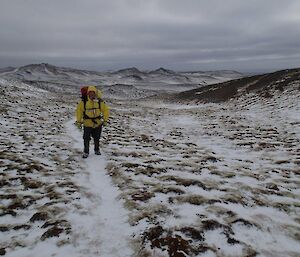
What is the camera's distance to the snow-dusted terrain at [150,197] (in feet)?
22.2

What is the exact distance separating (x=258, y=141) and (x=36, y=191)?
11917 mm

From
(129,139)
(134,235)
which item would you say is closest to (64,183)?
(134,235)

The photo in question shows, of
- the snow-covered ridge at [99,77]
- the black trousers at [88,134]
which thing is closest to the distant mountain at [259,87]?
the black trousers at [88,134]

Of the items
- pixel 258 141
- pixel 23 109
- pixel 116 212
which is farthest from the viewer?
pixel 23 109

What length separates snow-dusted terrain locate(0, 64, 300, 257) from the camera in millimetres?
6754

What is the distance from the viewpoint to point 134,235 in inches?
278

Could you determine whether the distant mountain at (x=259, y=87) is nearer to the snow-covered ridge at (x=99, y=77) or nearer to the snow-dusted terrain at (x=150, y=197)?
the snow-dusted terrain at (x=150, y=197)

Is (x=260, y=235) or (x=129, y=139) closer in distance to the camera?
(x=260, y=235)

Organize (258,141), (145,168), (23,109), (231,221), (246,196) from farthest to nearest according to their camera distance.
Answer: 1. (23,109)
2. (258,141)
3. (145,168)
4. (246,196)
5. (231,221)

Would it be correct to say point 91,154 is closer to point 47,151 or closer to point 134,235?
point 47,151

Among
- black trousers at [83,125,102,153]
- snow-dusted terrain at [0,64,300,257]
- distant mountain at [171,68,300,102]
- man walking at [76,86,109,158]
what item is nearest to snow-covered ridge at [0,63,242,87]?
distant mountain at [171,68,300,102]

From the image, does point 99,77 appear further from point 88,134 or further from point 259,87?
point 88,134

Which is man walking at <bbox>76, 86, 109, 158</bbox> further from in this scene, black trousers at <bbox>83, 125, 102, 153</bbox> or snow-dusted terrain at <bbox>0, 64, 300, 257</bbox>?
snow-dusted terrain at <bbox>0, 64, 300, 257</bbox>

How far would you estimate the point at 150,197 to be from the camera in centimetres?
917
